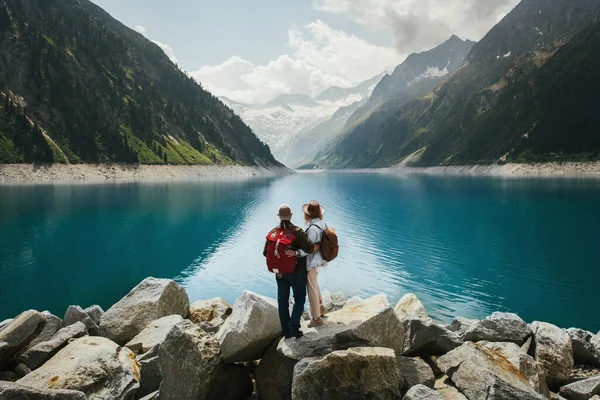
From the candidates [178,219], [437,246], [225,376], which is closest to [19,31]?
[178,219]

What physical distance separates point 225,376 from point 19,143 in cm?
16220

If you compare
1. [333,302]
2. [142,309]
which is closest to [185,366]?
[142,309]

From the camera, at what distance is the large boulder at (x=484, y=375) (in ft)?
24.4

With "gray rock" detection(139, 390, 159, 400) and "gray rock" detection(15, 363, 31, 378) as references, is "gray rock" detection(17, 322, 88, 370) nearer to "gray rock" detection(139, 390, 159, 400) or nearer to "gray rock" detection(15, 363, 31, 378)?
"gray rock" detection(15, 363, 31, 378)

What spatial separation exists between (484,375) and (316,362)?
3665 millimetres

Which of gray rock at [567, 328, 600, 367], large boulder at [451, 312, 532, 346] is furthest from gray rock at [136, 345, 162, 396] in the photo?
gray rock at [567, 328, 600, 367]

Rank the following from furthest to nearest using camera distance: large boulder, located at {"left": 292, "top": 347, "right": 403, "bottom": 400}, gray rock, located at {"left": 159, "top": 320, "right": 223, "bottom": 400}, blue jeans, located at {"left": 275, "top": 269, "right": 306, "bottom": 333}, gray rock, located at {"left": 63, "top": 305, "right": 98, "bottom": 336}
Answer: gray rock, located at {"left": 63, "top": 305, "right": 98, "bottom": 336}
blue jeans, located at {"left": 275, "top": 269, "right": 306, "bottom": 333}
gray rock, located at {"left": 159, "top": 320, "right": 223, "bottom": 400}
large boulder, located at {"left": 292, "top": 347, "right": 403, "bottom": 400}

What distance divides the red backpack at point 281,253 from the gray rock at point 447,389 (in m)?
4.45

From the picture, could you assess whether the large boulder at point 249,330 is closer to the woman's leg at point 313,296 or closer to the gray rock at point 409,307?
the woman's leg at point 313,296

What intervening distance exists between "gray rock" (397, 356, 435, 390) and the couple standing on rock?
2343 mm

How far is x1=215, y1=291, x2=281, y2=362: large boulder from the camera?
31.3 feet

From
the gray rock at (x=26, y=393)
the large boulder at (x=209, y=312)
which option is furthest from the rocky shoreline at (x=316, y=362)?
the large boulder at (x=209, y=312)

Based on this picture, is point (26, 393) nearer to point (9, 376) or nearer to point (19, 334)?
point (9, 376)

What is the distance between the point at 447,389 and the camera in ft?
28.8
